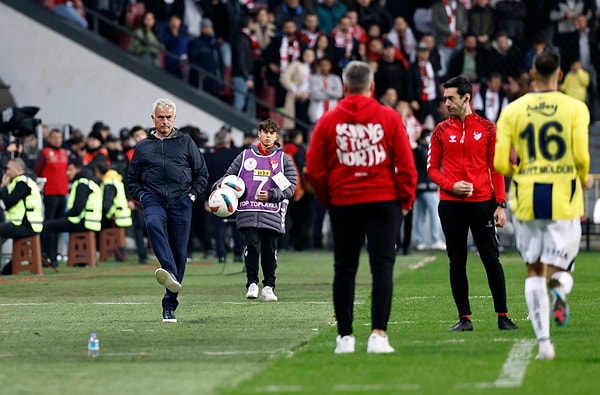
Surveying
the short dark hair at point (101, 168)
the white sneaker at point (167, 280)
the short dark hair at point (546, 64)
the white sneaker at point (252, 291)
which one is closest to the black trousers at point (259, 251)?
the white sneaker at point (252, 291)

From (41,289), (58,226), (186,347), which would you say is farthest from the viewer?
(58,226)

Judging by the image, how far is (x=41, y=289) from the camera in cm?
1908

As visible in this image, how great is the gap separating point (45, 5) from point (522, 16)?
9.88 meters

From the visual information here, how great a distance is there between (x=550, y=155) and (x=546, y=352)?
4.38 feet

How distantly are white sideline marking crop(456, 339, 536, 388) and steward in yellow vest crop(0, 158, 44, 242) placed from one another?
11757 millimetres

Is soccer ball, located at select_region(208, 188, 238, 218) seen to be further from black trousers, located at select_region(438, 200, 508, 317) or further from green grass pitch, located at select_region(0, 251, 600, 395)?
black trousers, located at select_region(438, 200, 508, 317)

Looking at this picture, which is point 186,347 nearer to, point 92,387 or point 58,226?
point 92,387

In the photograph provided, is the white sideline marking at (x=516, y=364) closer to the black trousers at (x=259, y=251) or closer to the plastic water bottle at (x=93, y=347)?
the plastic water bottle at (x=93, y=347)

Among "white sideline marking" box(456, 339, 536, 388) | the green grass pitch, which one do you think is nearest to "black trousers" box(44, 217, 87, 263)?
the green grass pitch

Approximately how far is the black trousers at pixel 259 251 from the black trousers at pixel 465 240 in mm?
4533

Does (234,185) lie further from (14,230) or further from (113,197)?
(113,197)

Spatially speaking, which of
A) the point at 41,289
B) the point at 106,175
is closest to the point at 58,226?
the point at 106,175

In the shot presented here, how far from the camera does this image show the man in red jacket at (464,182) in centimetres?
1254

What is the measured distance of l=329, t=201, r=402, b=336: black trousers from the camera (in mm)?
10711
